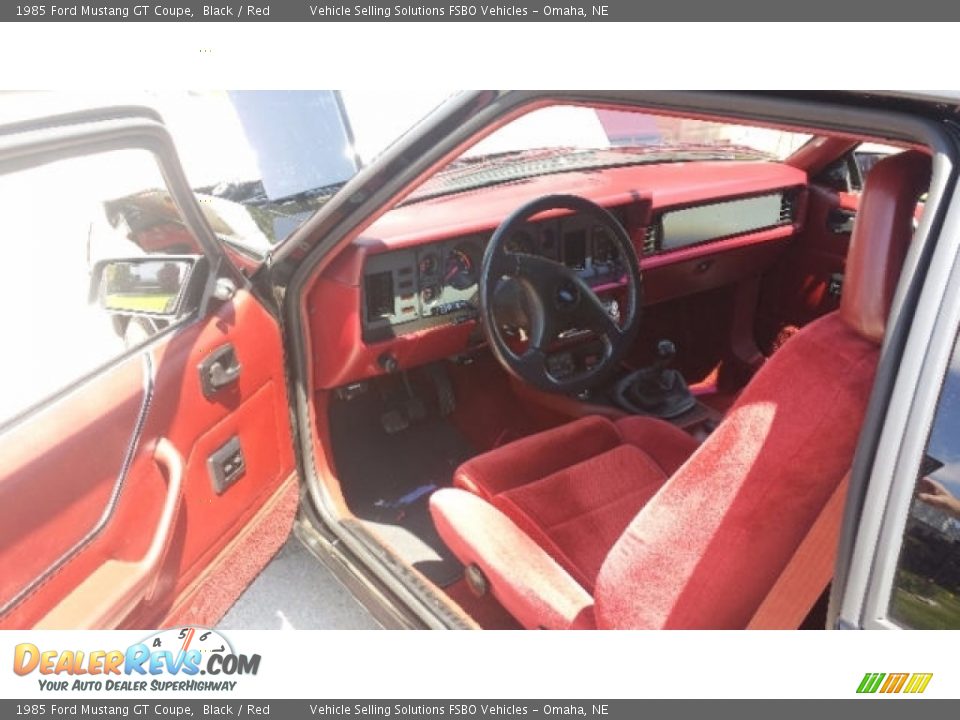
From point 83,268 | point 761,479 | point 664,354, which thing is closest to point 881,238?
point 761,479

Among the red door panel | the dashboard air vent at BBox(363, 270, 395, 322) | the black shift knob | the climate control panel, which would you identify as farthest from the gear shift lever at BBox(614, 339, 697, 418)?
the red door panel

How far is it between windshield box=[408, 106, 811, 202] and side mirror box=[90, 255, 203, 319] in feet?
3.07

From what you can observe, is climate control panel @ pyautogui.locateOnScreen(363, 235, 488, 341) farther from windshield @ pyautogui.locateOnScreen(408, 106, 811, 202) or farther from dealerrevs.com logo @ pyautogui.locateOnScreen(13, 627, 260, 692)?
dealerrevs.com logo @ pyautogui.locateOnScreen(13, 627, 260, 692)

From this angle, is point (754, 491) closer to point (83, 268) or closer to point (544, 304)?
point (544, 304)

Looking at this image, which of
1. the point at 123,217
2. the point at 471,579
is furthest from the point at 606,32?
the point at 123,217

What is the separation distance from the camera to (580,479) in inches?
68.9

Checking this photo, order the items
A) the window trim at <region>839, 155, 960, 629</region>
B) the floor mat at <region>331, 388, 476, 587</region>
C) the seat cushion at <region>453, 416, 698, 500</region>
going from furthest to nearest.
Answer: the floor mat at <region>331, 388, 476, 587</region> < the seat cushion at <region>453, 416, 698, 500</region> < the window trim at <region>839, 155, 960, 629</region>

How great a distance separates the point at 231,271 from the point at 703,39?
112 cm

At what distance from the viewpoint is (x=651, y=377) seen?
8.44 feet

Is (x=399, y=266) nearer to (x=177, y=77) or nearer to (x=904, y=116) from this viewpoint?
(x=177, y=77)

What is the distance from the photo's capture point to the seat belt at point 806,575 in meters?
0.91

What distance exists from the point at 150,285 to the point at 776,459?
4.35 ft

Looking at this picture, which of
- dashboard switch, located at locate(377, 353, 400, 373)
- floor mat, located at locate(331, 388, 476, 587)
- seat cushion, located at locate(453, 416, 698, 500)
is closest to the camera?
seat cushion, located at locate(453, 416, 698, 500)

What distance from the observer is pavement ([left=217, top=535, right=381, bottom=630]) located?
1.97 metres
